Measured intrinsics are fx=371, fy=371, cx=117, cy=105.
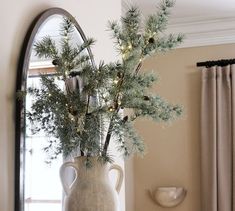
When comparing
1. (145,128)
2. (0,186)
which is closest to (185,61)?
(145,128)

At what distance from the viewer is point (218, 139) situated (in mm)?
3176

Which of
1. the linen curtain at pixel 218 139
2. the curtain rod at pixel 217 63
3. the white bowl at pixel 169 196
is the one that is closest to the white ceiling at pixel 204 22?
the curtain rod at pixel 217 63

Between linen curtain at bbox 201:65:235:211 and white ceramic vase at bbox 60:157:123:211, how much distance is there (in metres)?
2.21

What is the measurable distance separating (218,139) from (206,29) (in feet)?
3.24

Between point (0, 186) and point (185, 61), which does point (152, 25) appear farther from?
point (185, 61)

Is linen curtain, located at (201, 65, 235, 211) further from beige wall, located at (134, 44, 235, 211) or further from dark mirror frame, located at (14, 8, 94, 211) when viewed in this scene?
dark mirror frame, located at (14, 8, 94, 211)

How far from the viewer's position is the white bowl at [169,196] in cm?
325

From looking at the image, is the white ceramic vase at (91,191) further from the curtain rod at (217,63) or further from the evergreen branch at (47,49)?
the curtain rod at (217,63)

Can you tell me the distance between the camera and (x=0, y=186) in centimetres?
98

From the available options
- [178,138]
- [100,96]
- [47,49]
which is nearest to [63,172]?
[100,96]

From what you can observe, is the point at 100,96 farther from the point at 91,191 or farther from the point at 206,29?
the point at 206,29

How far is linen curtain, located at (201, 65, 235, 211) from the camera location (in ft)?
10.3

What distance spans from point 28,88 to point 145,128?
8.32ft

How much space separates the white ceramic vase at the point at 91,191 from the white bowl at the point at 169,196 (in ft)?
7.24
